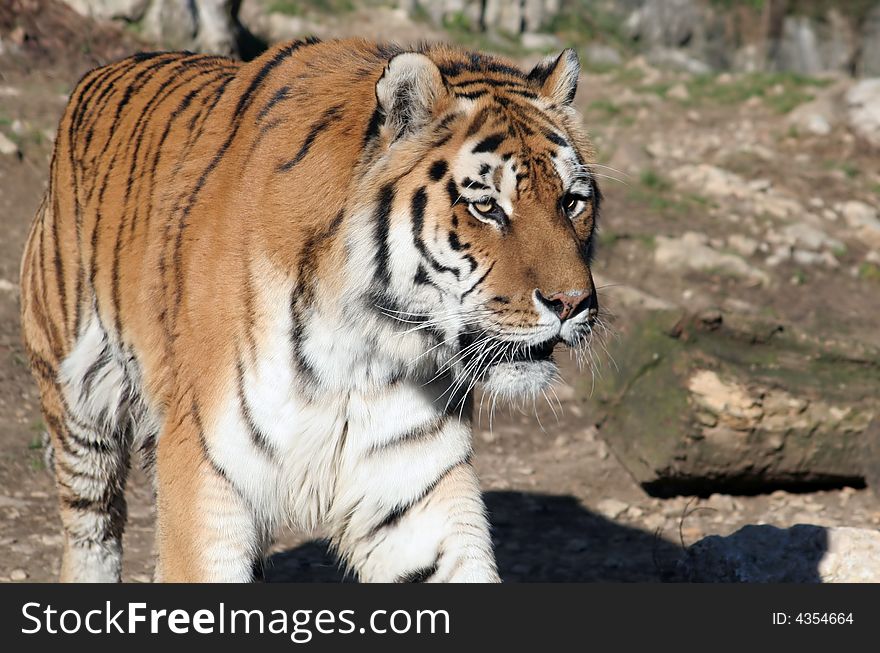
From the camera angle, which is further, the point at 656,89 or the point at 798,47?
the point at 798,47

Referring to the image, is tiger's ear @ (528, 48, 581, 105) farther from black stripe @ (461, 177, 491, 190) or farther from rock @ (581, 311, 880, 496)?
rock @ (581, 311, 880, 496)

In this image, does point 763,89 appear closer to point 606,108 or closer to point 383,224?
point 606,108

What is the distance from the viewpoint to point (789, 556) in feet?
12.0

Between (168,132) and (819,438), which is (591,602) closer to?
(168,132)

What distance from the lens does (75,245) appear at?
11.1 feet

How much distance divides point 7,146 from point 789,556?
177 inches

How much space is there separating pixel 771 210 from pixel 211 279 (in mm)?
5552

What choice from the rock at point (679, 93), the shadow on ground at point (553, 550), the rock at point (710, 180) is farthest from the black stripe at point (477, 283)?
the rock at point (679, 93)

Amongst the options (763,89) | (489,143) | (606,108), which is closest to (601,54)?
(763,89)

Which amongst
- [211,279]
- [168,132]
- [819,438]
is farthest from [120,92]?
[819,438]

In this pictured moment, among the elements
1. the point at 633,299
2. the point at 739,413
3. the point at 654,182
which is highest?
the point at 654,182

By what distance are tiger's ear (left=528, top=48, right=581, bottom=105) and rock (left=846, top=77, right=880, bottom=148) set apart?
6.45m

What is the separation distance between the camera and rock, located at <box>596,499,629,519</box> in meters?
4.65

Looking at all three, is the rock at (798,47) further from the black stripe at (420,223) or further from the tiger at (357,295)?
the black stripe at (420,223)
